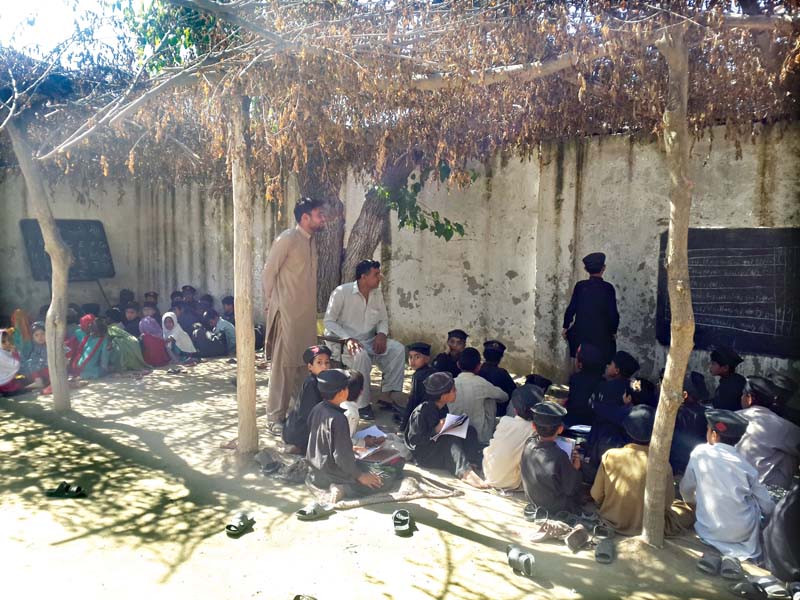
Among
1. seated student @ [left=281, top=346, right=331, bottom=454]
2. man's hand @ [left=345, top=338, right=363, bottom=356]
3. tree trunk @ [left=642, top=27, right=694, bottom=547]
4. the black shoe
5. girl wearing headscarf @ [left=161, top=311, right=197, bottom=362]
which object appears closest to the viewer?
tree trunk @ [left=642, top=27, right=694, bottom=547]

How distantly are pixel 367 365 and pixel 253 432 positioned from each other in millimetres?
1450

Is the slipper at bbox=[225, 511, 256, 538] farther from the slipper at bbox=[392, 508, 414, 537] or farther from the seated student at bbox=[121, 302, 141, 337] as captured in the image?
the seated student at bbox=[121, 302, 141, 337]

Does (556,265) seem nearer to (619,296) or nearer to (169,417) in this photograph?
(619,296)

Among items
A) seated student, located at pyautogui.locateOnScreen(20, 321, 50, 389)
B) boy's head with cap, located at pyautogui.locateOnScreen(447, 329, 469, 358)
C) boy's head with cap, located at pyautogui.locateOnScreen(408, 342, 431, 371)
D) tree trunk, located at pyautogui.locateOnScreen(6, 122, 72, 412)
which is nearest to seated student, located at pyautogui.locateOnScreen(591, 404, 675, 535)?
boy's head with cap, located at pyautogui.locateOnScreen(408, 342, 431, 371)

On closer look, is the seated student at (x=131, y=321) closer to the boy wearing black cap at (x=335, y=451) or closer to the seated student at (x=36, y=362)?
the seated student at (x=36, y=362)

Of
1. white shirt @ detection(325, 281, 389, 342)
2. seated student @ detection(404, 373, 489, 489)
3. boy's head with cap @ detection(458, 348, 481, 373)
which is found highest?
white shirt @ detection(325, 281, 389, 342)

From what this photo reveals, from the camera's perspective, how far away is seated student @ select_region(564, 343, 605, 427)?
4895 mm

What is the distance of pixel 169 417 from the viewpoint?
5734 millimetres

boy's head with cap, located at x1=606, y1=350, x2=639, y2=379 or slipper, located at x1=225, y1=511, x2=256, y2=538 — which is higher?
boy's head with cap, located at x1=606, y1=350, x2=639, y2=379

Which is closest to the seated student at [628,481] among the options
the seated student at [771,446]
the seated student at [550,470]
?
the seated student at [550,470]

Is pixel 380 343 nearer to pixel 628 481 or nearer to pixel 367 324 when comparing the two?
pixel 367 324

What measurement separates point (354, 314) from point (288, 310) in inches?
37.9

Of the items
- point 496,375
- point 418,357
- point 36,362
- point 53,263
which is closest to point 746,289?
point 496,375

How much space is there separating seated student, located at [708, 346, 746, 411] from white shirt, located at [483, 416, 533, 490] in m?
1.63
